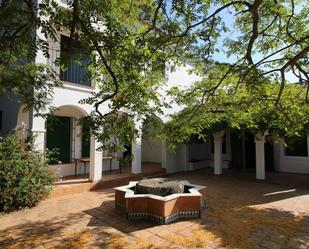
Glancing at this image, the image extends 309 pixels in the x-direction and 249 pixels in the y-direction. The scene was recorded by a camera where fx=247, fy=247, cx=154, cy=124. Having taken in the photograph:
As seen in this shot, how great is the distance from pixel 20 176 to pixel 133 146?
226 inches

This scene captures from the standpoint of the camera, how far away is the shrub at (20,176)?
7164 millimetres

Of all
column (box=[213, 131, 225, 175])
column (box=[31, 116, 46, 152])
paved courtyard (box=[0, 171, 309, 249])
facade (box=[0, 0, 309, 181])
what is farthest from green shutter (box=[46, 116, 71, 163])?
column (box=[213, 131, 225, 175])

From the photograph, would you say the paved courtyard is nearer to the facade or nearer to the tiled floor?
the tiled floor

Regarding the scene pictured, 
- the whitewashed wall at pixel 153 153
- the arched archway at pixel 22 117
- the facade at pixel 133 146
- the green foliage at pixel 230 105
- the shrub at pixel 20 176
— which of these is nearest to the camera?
the shrub at pixel 20 176

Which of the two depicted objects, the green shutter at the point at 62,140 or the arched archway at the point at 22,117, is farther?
the green shutter at the point at 62,140

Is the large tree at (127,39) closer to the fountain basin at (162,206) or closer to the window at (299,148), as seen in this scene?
the fountain basin at (162,206)

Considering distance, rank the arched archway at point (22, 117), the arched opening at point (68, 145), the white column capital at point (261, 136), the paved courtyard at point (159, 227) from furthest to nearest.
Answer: the white column capital at point (261, 136) < the arched opening at point (68, 145) < the arched archway at point (22, 117) < the paved courtyard at point (159, 227)

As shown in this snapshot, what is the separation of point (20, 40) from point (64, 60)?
1.05 metres

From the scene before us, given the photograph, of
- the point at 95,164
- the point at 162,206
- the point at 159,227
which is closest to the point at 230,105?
the point at 162,206

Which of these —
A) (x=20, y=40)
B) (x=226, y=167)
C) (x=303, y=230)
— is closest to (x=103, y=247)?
(x=20, y=40)

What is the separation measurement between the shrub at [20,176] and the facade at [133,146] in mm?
731

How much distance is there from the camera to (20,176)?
747 cm

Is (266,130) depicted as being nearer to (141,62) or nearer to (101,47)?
(141,62)

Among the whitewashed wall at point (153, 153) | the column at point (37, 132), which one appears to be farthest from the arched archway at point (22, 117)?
the whitewashed wall at point (153, 153)
